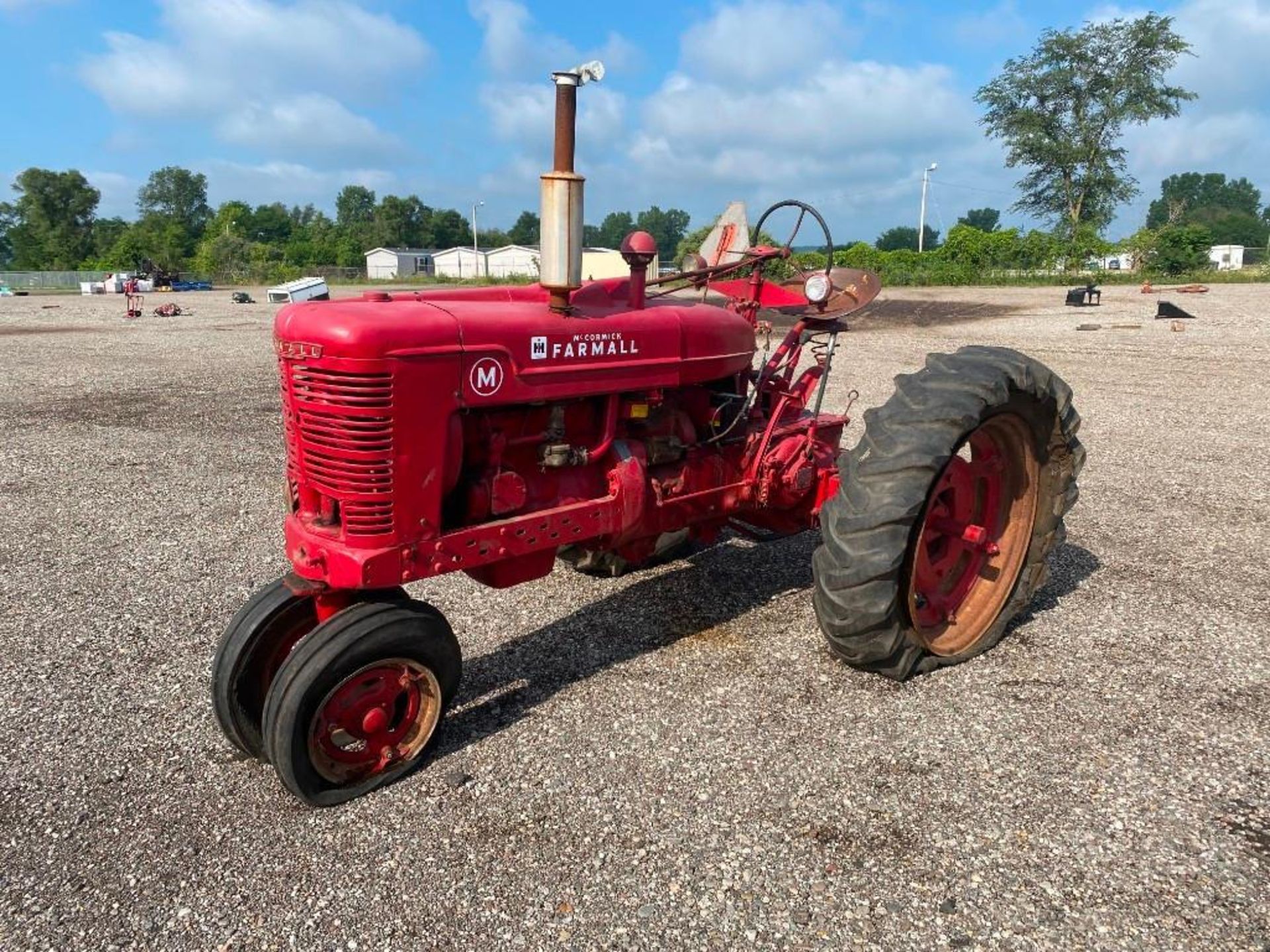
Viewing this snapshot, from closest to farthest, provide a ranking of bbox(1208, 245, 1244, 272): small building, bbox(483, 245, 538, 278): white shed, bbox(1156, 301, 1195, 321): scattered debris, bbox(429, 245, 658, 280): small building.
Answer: bbox(1156, 301, 1195, 321): scattered debris
bbox(1208, 245, 1244, 272): small building
bbox(429, 245, 658, 280): small building
bbox(483, 245, 538, 278): white shed

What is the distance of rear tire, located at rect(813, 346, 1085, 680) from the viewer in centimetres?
343

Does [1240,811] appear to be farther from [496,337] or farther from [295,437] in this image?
[295,437]

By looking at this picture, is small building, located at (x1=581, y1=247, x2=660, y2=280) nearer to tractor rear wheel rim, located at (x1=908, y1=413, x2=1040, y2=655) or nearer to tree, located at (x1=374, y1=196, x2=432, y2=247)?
tractor rear wheel rim, located at (x1=908, y1=413, x2=1040, y2=655)

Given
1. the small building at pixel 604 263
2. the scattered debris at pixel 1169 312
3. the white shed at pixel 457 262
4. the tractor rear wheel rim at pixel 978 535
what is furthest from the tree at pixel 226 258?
the tractor rear wheel rim at pixel 978 535

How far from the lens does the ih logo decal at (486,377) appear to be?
3006 mm

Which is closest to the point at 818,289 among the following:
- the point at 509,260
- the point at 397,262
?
the point at 509,260

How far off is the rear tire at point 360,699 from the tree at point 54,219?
94.2 m

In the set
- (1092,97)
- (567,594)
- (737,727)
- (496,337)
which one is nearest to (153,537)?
(567,594)

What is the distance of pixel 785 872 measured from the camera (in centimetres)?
262

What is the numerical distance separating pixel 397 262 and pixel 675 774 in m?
87.5

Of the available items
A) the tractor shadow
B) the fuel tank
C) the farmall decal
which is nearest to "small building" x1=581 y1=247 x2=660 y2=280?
the fuel tank

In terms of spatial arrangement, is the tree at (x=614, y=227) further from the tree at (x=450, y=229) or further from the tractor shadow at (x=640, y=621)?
the tractor shadow at (x=640, y=621)

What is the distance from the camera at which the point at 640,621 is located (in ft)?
14.4

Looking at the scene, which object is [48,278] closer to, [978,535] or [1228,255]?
[978,535]
